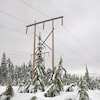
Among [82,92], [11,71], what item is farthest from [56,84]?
[11,71]

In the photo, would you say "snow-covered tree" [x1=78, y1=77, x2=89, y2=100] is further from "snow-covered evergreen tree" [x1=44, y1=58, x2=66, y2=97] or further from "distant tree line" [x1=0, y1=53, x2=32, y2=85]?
"distant tree line" [x1=0, y1=53, x2=32, y2=85]

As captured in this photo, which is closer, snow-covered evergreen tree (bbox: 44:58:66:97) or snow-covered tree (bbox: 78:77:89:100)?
snow-covered tree (bbox: 78:77:89:100)

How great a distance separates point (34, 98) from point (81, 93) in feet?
16.3

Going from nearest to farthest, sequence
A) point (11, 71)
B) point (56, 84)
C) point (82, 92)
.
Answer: point (82, 92), point (56, 84), point (11, 71)

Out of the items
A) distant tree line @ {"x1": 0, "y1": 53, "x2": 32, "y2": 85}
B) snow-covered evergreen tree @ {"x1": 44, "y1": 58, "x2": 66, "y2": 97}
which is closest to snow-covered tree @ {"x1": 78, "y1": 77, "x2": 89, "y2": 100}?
snow-covered evergreen tree @ {"x1": 44, "y1": 58, "x2": 66, "y2": 97}

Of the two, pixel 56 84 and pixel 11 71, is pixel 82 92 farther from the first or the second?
pixel 11 71

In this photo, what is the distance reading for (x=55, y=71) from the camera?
21.0m

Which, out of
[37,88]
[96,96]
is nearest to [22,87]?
[37,88]

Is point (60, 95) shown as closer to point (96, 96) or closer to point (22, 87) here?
point (96, 96)

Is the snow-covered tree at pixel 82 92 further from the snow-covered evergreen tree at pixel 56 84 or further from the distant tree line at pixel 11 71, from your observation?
the distant tree line at pixel 11 71

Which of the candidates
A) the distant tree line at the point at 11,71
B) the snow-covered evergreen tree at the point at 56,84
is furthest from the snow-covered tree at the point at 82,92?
the distant tree line at the point at 11,71

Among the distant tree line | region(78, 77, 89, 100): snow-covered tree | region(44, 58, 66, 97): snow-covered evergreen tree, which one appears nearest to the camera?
region(78, 77, 89, 100): snow-covered tree

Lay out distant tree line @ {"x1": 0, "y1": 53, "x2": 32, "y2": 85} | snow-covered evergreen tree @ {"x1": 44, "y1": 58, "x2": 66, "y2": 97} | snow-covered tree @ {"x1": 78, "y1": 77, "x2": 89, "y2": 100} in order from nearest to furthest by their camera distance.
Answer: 1. snow-covered tree @ {"x1": 78, "y1": 77, "x2": 89, "y2": 100}
2. snow-covered evergreen tree @ {"x1": 44, "y1": 58, "x2": 66, "y2": 97}
3. distant tree line @ {"x1": 0, "y1": 53, "x2": 32, "y2": 85}

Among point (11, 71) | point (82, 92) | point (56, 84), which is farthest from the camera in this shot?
point (11, 71)
